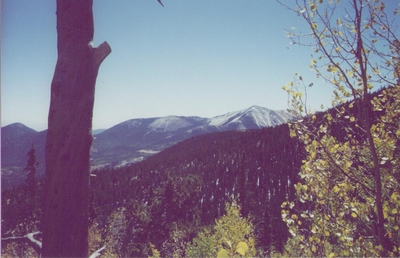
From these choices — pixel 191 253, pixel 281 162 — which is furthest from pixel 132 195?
pixel 191 253

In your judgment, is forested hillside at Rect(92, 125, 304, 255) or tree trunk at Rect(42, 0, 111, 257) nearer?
tree trunk at Rect(42, 0, 111, 257)

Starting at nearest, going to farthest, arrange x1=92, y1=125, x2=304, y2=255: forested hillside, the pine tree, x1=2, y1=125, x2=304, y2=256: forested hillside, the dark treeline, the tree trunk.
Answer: the tree trunk < the pine tree < the dark treeline < x1=2, y1=125, x2=304, y2=256: forested hillside < x1=92, y1=125, x2=304, y2=255: forested hillside

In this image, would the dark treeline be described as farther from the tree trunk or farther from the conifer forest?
the tree trunk

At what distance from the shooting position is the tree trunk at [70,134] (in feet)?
7.34

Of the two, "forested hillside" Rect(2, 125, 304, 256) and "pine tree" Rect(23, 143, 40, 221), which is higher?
"pine tree" Rect(23, 143, 40, 221)

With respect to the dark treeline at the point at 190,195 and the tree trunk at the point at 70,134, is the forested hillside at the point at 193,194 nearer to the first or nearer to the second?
the dark treeline at the point at 190,195

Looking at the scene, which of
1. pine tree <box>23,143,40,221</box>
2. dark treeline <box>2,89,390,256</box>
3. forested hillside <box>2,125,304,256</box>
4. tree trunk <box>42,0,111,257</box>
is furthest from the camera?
forested hillside <box>2,125,304,256</box>

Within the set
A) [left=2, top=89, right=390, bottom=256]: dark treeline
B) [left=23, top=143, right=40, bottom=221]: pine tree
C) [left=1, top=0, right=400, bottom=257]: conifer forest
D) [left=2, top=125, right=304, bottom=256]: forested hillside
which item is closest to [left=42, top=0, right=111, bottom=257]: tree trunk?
[left=1, top=0, right=400, bottom=257]: conifer forest

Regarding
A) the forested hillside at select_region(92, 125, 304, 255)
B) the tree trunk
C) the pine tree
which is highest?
the tree trunk

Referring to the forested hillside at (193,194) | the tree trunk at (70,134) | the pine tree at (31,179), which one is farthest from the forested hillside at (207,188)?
the tree trunk at (70,134)

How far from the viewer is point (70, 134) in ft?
7.66

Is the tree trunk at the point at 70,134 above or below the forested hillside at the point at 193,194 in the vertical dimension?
above

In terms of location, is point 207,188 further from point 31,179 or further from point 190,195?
point 31,179

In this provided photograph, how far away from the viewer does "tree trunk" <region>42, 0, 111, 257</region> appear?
2.24 meters
